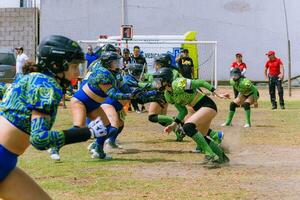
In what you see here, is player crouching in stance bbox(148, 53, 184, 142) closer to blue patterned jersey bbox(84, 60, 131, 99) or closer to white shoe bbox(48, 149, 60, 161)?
blue patterned jersey bbox(84, 60, 131, 99)

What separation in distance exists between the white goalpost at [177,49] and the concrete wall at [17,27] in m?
11.6

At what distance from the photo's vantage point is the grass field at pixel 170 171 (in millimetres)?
8253

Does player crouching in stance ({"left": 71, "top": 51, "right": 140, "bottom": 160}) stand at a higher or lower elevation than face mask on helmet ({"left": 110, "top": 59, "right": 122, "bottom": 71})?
lower

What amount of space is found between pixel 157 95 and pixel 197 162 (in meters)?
1.95

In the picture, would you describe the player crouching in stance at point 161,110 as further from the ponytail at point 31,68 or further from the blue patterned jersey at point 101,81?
the ponytail at point 31,68


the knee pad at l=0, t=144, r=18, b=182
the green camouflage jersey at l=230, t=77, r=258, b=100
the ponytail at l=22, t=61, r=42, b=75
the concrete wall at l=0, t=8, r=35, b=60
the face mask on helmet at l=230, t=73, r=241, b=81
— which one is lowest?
the knee pad at l=0, t=144, r=18, b=182

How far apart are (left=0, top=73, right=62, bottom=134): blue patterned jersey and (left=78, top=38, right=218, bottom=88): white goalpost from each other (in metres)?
22.8

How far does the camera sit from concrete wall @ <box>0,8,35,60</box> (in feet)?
134

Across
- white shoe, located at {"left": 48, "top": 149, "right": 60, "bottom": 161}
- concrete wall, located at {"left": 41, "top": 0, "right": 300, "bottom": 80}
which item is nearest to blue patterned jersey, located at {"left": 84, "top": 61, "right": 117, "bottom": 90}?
white shoe, located at {"left": 48, "top": 149, "right": 60, "bottom": 161}

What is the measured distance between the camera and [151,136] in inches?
576

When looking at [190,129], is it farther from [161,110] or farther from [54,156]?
[161,110]

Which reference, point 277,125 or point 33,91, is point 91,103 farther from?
point 277,125

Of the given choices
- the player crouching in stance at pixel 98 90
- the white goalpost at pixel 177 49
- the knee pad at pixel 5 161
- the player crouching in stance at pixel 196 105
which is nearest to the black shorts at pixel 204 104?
the player crouching in stance at pixel 196 105

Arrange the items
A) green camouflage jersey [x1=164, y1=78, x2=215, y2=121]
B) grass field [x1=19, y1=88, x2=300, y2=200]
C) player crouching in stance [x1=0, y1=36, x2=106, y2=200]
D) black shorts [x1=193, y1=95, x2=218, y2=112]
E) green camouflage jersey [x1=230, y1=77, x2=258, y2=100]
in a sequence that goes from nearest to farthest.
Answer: player crouching in stance [x1=0, y1=36, x2=106, y2=200], grass field [x1=19, y1=88, x2=300, y2=200], green camouflage jersey [x1=164, y1=78, x2=215, y2=121], black shorts [x1=193, y1=95, x2=218, y2=112], green camouflage jersey [x1=230, y1=77, x2=258, y2=100]
